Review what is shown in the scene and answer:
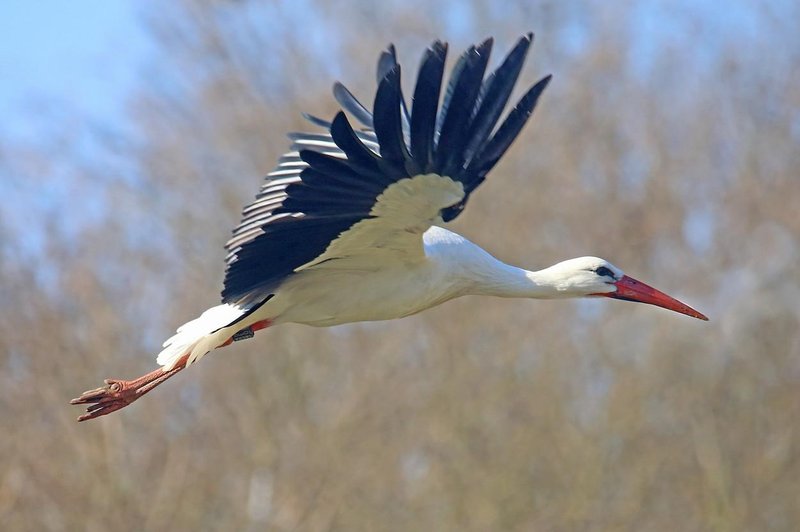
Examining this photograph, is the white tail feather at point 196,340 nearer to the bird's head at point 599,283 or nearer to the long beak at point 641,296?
the bird's head at point 599,283

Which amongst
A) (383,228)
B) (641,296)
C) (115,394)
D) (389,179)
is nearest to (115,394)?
(115,394)

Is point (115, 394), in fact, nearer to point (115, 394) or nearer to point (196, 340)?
point (115, 394)

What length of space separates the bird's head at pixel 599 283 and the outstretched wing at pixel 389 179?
1.17 m

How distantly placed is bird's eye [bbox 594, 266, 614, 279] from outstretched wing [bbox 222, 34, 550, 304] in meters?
1.36

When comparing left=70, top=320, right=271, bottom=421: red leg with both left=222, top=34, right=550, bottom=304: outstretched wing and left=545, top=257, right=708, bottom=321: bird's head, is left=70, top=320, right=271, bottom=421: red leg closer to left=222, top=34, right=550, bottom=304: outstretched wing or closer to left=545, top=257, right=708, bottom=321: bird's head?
left=222, top=34, right=550, bottom=304: outstretched wing

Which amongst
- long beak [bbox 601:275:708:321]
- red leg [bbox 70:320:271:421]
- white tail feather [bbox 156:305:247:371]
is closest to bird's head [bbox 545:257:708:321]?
long beak [bbox 601:275:708:321]

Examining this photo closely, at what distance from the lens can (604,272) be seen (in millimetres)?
10039

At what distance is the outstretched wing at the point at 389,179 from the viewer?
304 inches

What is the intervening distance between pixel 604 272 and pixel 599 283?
7cm

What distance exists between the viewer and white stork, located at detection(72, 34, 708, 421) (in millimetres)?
7812

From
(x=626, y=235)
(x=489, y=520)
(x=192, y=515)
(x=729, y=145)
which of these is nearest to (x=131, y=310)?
(x=192, y=515)

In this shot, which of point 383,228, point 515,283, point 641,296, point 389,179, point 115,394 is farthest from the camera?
point 641,296

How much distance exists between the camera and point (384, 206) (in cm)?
834

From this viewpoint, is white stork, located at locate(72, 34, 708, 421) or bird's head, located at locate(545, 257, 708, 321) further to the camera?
Answer: bird's head, located at locate(545, 257, 708, 321)
